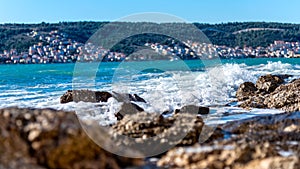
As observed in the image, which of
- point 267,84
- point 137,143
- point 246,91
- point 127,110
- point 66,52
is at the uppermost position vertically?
point 66,52

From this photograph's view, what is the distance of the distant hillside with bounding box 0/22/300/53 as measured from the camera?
258ft

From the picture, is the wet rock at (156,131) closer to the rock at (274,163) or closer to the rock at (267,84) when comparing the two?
the rock at (274,163)

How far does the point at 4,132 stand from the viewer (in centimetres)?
302

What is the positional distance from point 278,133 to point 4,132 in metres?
2.58

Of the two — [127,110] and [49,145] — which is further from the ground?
[49,145]

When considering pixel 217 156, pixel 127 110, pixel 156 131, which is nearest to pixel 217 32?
pixel 127 110

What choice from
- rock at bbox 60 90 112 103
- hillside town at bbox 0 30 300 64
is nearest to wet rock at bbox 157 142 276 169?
rock at bbox 60 90 112 103

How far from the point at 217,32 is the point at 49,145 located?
8411 centimetres

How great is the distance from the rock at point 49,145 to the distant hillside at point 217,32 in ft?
233

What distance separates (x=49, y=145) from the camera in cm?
282

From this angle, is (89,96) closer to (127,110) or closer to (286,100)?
(127,110)

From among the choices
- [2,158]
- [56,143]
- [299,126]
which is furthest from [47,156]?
[299,126]

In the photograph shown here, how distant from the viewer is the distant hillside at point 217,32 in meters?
78.8

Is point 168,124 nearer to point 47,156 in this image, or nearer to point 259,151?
point 259,151
